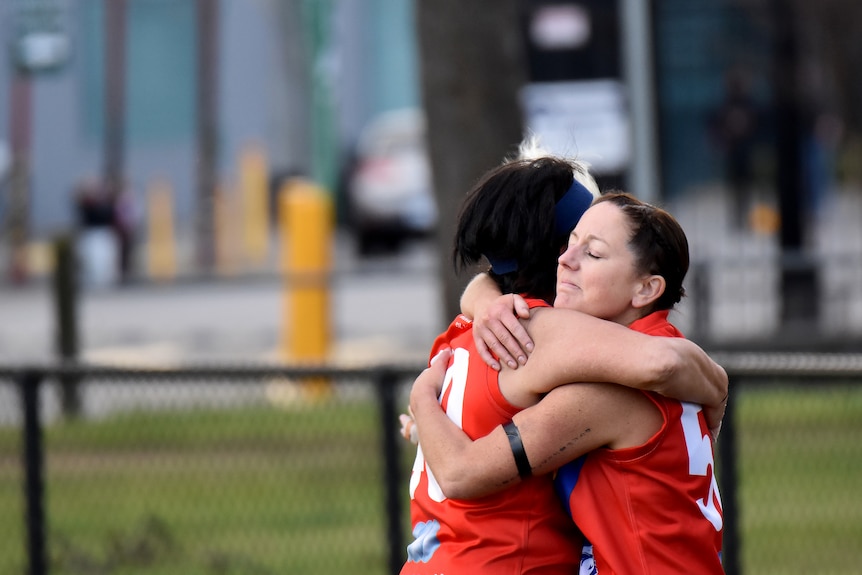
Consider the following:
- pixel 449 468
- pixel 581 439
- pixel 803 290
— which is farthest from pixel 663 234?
pixel 803 290

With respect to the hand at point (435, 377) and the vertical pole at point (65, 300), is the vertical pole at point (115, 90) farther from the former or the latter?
the hand at point (435, 377)

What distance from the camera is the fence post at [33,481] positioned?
17.1ft

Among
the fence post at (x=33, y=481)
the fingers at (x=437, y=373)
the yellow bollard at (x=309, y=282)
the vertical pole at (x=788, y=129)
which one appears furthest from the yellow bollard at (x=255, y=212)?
the fingers at (x=437, y=373)

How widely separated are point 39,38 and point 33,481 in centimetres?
746

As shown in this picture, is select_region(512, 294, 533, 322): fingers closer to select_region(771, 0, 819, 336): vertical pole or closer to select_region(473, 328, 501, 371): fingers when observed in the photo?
select_region(473, 328, 501, 371): fingers

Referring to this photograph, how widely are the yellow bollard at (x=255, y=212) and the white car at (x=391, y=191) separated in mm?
3592

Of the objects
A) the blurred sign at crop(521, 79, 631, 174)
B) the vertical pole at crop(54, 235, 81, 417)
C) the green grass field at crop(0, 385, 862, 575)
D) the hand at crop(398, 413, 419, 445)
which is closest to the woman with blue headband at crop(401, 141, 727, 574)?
the hand at crop(398, 413, 419, 445)

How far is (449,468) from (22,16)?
437 inches

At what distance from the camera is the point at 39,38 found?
11969 mm

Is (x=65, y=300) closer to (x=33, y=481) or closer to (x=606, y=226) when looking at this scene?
(x=33, y=481)

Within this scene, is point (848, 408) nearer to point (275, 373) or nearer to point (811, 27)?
point (275, 373)

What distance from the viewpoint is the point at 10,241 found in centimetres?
2628

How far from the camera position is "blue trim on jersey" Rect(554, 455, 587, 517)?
7.70ft

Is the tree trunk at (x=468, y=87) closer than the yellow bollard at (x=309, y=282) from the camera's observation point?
Yes
